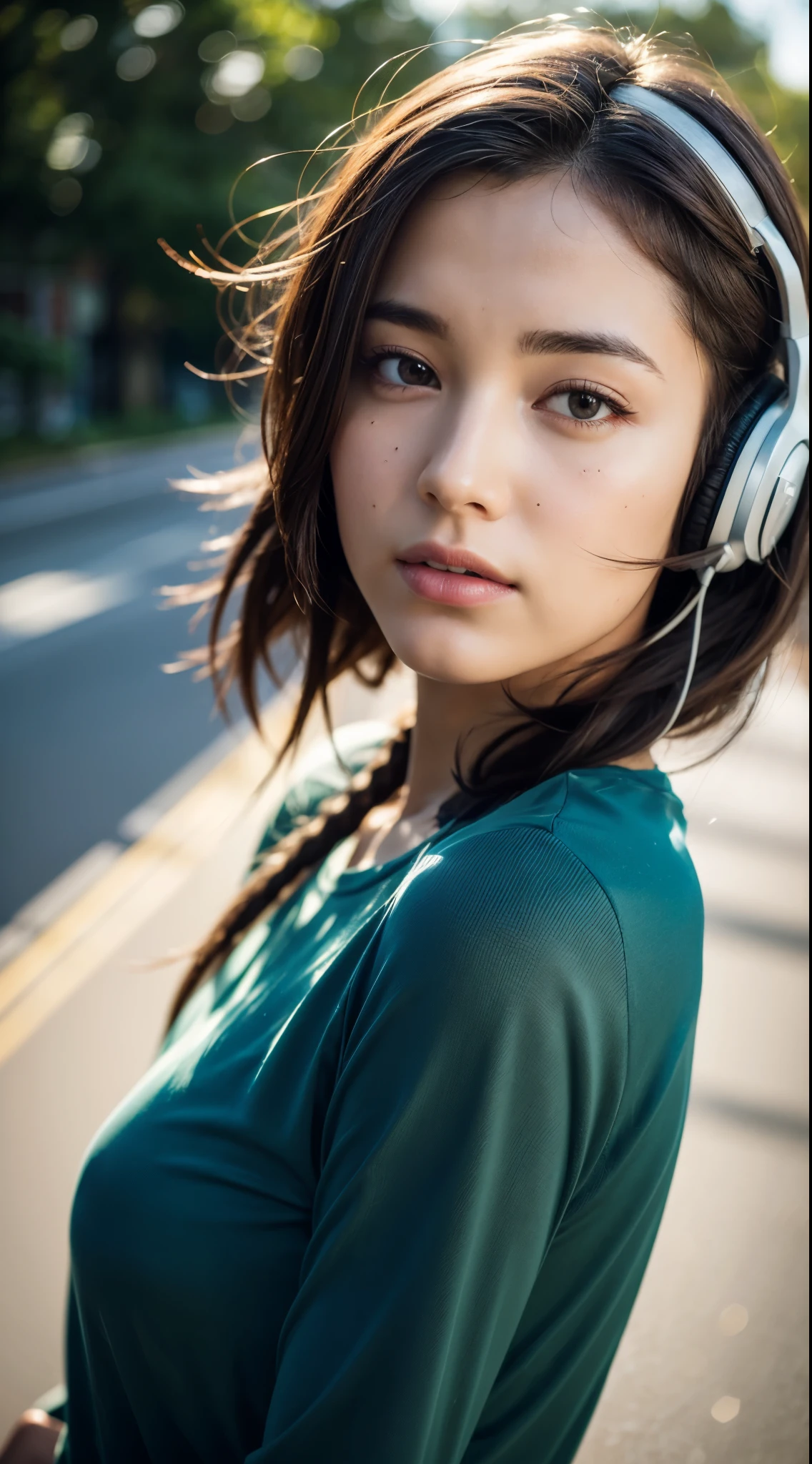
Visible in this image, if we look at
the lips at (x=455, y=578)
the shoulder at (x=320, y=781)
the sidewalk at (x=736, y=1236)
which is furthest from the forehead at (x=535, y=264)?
the shoulder at (x=320, y=781)

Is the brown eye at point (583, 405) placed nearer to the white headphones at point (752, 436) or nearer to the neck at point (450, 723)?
the white headphones at point (752, 436)

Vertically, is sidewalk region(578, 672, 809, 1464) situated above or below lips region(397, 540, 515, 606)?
below

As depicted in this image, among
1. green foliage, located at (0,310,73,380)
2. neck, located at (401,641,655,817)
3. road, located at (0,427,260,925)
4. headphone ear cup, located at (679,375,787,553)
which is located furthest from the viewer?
green foliage, located at (0,310,73,380)

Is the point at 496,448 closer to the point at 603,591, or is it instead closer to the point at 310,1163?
the point at 603,591

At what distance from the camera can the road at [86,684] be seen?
4.88 meters

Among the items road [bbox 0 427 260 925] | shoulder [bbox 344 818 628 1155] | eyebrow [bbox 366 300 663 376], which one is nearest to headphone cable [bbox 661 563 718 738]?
eyebrow [bbox 366 300 663 376]

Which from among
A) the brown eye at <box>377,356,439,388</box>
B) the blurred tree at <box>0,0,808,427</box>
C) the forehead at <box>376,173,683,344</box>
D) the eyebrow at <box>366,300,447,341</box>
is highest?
the blurred tree at <box>0,0,808,427</box>

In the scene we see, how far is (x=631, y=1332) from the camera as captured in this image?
7.54 ft

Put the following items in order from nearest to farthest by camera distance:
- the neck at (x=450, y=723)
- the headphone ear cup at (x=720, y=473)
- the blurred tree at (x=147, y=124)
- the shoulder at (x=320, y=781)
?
the headphone ear cup at (x=720, y=473) → the neck at (x=450, y=723) → the shoulder at (x=320, y=781) → the blurred tree at (x=147, y=124)

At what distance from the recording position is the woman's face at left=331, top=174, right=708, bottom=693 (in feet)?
3.36

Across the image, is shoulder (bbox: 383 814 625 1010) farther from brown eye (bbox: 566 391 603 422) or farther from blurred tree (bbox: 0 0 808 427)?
blurred tree (bbox: 0 0 808 427)

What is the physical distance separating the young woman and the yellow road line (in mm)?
1704

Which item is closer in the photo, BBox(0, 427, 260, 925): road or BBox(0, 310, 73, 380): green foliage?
BBox(0, 427, 260, 925): road

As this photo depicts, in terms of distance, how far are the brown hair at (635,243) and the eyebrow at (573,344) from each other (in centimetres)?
10
